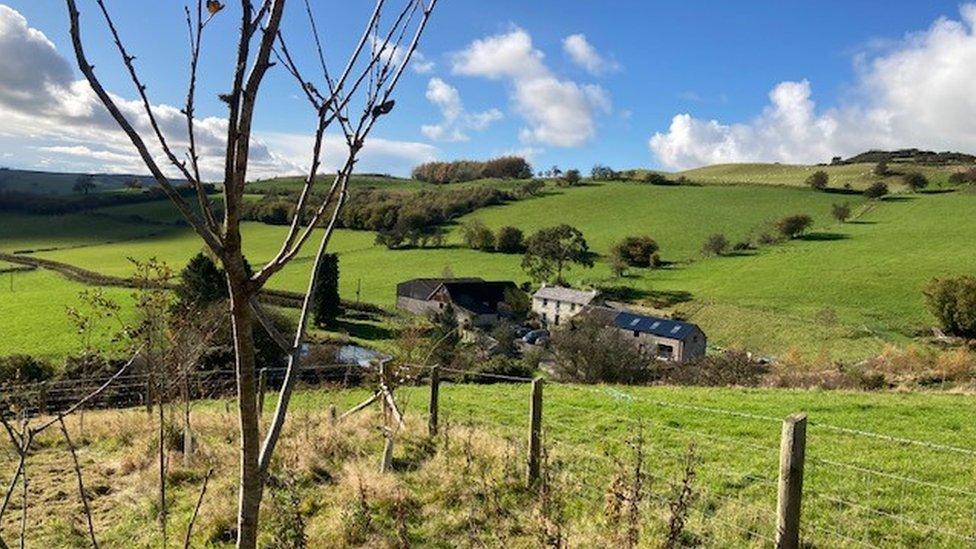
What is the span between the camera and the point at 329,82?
1.65m

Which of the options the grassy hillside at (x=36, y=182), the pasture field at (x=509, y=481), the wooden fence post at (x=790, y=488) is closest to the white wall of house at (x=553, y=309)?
the pasture field at (x=509, y=481)

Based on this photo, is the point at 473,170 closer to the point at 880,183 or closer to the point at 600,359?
the point at 880,183

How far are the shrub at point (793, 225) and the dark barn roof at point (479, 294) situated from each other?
108ft

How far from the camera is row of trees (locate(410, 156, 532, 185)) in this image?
12962 centimetres

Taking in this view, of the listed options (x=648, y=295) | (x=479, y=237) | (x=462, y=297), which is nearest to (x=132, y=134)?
(x=648, y=295)

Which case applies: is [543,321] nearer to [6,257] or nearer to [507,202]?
[507,202]

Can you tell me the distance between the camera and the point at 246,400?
159 centimetres

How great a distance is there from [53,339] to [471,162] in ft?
332

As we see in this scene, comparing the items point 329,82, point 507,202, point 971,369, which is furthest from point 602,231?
point 329,82

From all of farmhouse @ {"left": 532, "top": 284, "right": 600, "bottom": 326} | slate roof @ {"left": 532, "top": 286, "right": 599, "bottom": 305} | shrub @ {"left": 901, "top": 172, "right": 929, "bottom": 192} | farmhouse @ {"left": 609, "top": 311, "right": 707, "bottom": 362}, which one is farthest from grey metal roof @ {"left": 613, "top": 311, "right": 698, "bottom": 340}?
shrub @ {"left": 901, "top": 172, "right": 929, "bottom": 192}

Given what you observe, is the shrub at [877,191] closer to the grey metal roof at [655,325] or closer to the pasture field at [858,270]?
the pasture field at [858,270]

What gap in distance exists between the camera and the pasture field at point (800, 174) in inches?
3890

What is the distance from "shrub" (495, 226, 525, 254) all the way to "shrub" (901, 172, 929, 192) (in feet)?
185

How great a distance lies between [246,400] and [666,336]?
51.9 metres
